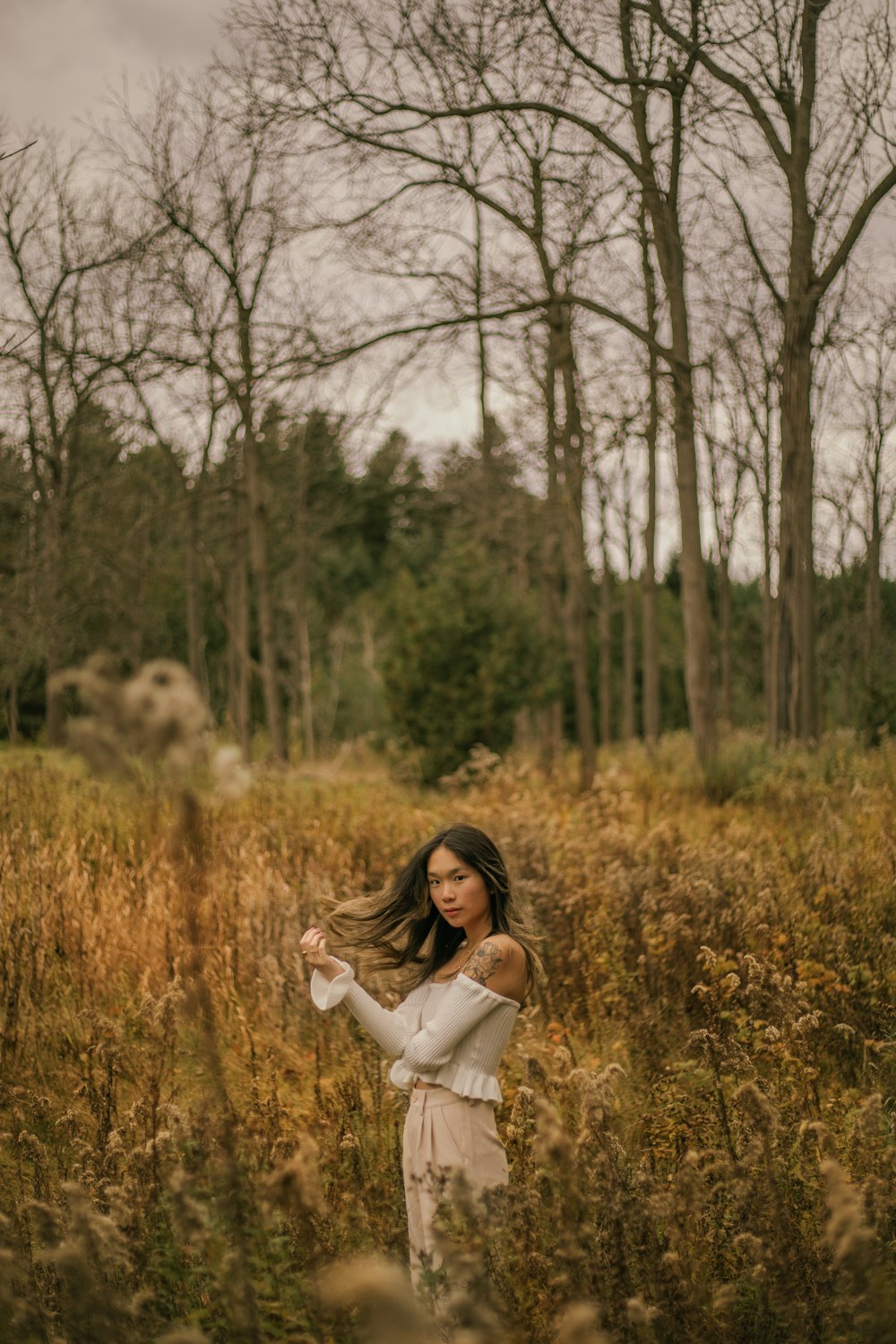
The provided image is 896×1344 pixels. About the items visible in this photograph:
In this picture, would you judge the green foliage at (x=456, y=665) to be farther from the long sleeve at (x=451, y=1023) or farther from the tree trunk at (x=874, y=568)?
the tree trunk at (x=874, y=568)

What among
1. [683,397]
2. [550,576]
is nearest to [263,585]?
[683,397]

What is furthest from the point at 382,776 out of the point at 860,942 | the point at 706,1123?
the point at 706,1123

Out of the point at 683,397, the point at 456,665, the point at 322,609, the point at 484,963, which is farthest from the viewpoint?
the point at 322,609

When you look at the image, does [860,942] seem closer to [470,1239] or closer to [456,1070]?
[456,1070]

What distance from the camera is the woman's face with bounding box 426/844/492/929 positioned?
3158 millimetres

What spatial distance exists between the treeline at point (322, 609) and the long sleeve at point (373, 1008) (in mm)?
1444

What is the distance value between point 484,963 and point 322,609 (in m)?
32.7

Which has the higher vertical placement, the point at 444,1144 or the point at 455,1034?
the point at 455,1034

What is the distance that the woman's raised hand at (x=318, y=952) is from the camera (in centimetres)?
280

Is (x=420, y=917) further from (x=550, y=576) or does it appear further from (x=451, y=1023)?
(x=550, y=576)

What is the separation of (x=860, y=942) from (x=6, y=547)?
29.9 ft

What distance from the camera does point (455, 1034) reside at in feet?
9.21

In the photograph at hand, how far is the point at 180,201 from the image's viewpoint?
1103cm

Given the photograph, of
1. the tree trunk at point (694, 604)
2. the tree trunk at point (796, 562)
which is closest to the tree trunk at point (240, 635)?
the tree trunk at point (694, 604)
